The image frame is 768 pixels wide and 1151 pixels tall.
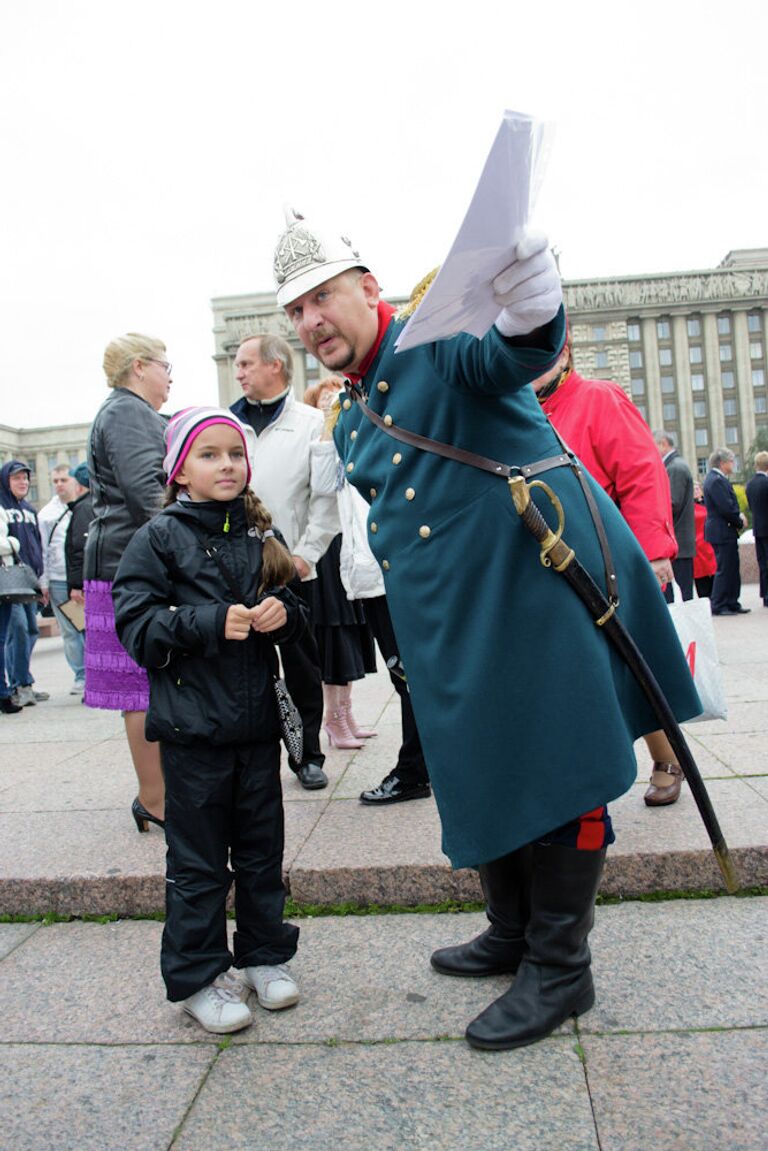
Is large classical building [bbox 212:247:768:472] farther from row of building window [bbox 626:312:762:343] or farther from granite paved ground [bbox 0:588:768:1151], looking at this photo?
granite paved ground [bbox 0:588:768:1151]

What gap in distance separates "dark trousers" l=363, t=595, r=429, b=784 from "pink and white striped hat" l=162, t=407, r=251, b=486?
146 centimetres

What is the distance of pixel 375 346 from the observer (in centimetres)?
251

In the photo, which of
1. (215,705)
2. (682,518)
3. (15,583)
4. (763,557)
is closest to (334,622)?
(215,705)

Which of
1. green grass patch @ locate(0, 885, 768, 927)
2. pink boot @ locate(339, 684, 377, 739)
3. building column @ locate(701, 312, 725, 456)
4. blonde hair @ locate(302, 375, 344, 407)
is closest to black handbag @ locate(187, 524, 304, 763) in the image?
green grass patch @ locate(0, 885, 768, 927)

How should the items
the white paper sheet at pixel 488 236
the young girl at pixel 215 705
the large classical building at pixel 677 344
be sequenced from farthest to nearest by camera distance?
the large classical building at pixel 677 344 → the young girl at pixel 215 705 → the white paper sheet at pixel 488 236

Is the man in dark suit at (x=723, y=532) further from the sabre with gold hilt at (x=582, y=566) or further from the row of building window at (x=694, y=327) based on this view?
the row of building window at (x=694, y=327)

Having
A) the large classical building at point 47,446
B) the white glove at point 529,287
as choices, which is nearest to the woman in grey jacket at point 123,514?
the white glove at point 529,287

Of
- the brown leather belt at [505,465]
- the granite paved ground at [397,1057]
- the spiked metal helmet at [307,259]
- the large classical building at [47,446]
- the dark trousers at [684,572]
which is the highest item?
the large classical building at [47,446]

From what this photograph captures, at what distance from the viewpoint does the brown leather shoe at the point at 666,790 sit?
3.87 metres

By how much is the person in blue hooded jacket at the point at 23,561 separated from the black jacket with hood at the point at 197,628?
611cm

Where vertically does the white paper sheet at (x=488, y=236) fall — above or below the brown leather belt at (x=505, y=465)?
above

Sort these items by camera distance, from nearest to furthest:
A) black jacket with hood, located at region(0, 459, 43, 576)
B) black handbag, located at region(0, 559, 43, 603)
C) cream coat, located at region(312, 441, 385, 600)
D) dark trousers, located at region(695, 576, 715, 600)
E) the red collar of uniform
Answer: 1. the red collar of uniform
2. cream coat, located at region(312, 441, 385, 600)
3. black handbag, located at region(0, 559, 43, 603)
4. black jacket with hood, located at region(0, 459, 43, 576)
5. dark trousers, located at region(695, 576, 715, 600)

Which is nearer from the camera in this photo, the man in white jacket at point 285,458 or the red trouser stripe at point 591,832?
the red trouser stripe at point 591,832

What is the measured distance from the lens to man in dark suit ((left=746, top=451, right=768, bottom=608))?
12.1m
